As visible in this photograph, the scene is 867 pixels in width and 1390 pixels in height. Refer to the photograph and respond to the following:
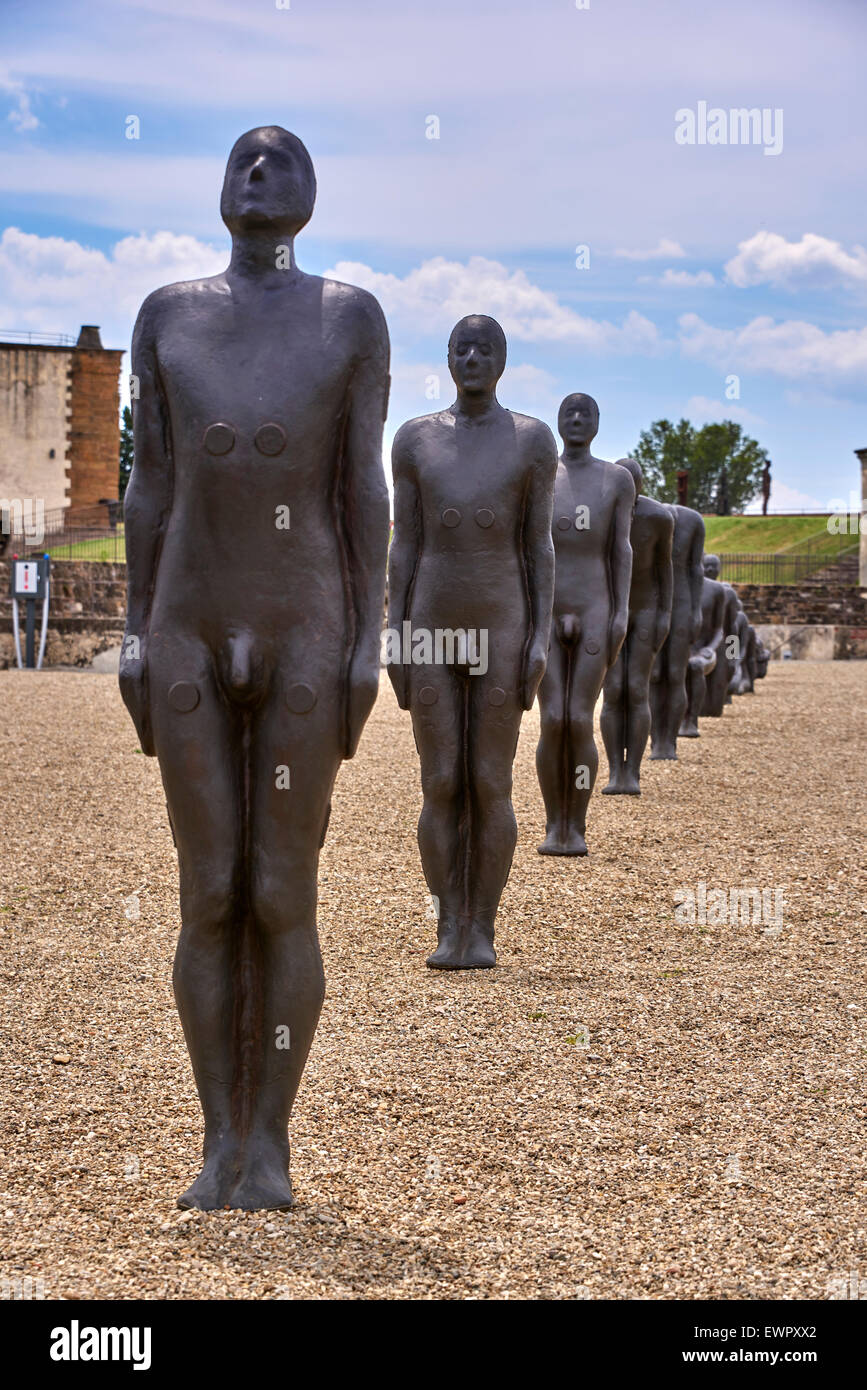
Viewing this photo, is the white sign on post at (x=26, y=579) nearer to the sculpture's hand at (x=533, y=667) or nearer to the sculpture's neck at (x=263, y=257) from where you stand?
the sculpture's hand at (x=533, y=667)

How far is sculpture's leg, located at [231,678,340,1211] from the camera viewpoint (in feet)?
11.6

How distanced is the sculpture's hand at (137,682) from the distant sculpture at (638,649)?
7790 millimetres

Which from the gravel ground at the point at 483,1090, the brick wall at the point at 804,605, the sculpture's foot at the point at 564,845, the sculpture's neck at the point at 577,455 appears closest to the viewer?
the gravel ground at the point at 483,1090

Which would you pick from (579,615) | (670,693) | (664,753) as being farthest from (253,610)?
(664,753)

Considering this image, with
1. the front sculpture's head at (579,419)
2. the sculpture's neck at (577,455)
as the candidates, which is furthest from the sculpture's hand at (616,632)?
the front sculpture's head at (579,419)

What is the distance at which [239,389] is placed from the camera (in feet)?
11.7

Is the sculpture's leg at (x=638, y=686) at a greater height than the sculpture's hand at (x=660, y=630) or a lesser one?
lesser

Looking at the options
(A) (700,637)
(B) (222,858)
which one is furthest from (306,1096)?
(A) (700,637)

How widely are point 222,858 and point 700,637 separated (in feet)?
48.6

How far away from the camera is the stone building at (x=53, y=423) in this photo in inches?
1848

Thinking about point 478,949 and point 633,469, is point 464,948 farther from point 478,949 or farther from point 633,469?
point 633,469

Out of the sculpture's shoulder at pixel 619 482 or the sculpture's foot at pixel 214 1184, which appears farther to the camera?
the sculpture's shoulder at pixel 619 482

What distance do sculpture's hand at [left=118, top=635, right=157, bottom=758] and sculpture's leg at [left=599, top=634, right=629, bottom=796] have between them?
304 inches

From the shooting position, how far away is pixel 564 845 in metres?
8.82
